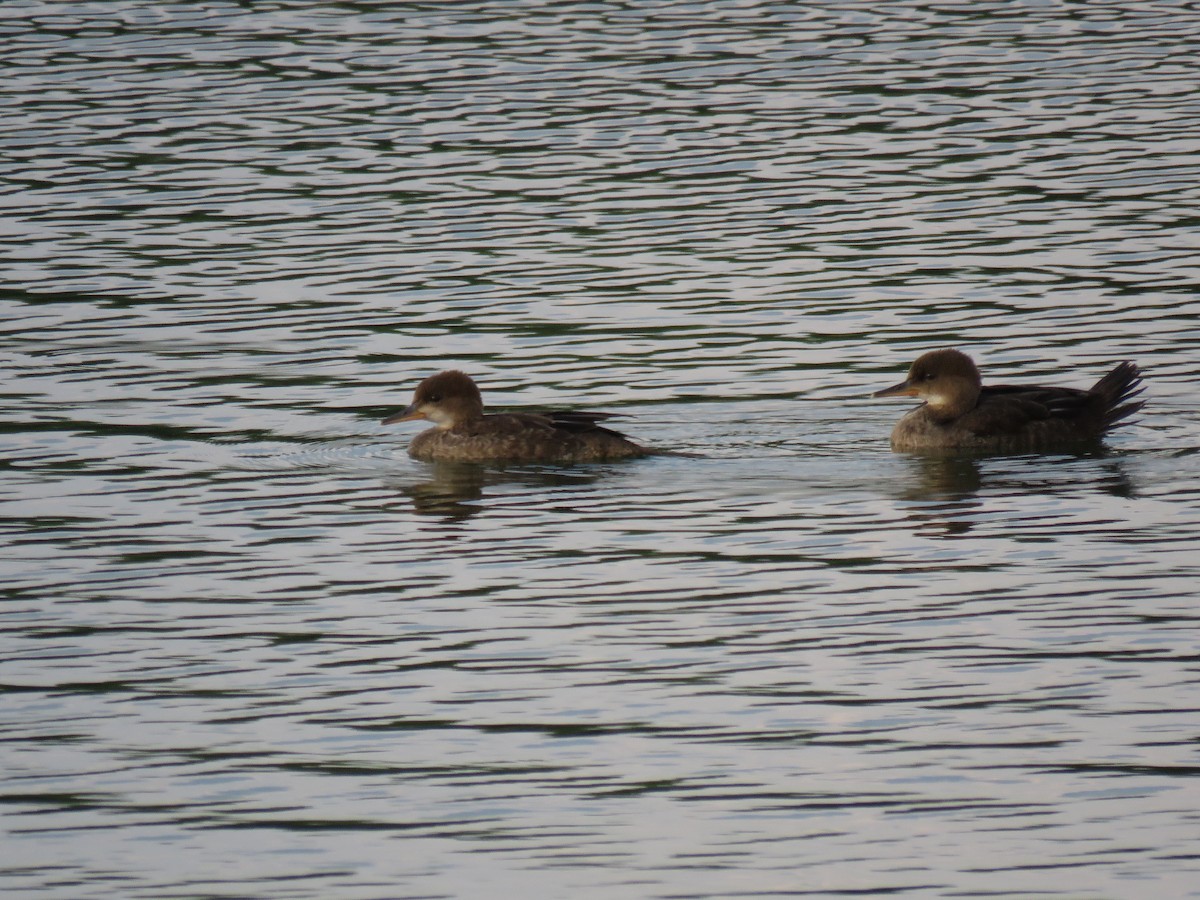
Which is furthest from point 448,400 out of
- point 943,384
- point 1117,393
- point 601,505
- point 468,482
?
point 1117,393

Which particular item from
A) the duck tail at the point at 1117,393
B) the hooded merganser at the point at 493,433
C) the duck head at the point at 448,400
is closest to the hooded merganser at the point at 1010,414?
the duck tail at the point at 1117,393

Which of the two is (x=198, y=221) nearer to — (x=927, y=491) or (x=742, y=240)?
(x=742, y=240)

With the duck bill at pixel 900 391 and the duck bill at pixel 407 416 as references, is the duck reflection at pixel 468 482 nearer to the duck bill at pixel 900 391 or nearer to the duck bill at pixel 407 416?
the duck bill at pixel 407 416

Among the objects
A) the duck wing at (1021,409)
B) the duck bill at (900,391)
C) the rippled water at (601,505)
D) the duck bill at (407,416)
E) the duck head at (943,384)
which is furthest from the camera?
the duck bill at (407,416)

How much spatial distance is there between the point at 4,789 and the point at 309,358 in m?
9.70

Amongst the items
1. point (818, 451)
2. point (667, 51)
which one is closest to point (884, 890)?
point (818, 451)

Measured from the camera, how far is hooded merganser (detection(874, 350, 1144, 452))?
1543 cm

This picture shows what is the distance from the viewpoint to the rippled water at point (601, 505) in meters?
9.10

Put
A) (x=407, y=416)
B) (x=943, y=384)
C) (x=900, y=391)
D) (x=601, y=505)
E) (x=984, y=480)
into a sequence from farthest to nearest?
(x=407, y=416) → (x=900, y=391) → (x=943, y=384) → (x=984, y=480) → (x=601, y=505)

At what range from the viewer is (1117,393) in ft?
51.3

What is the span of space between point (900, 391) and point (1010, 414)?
0.94 meters

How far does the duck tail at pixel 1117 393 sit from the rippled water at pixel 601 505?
0.63 ft

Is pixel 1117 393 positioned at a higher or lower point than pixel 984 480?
higher

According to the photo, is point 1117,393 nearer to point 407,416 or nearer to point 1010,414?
point 1010,414
